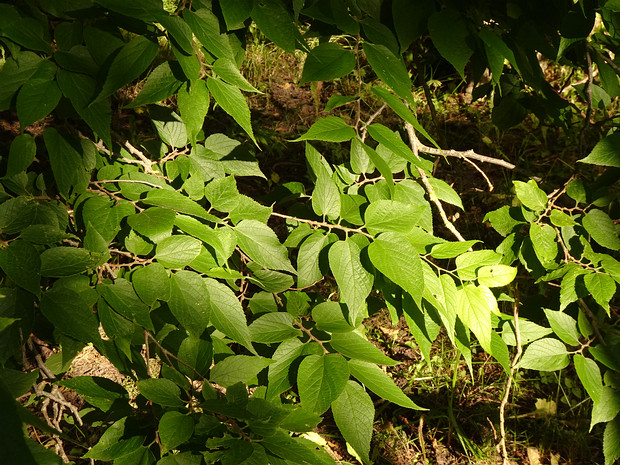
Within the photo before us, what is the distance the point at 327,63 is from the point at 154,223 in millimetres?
516

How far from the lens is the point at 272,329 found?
3.99 feet

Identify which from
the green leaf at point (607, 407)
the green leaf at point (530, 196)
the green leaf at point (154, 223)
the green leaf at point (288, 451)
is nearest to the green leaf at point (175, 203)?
the green leaf at point (154, 223)

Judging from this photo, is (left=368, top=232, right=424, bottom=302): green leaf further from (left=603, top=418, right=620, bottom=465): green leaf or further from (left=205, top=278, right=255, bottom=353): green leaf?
(left=603, top=418, right=620, bottom=465): green leaf

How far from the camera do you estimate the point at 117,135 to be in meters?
1.45

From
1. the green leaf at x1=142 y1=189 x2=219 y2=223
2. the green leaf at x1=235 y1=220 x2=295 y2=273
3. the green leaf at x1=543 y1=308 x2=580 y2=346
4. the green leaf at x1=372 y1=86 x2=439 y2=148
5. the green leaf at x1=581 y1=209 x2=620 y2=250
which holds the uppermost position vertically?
the green leaf at x1=372 y1=86 x2=439 y2=148

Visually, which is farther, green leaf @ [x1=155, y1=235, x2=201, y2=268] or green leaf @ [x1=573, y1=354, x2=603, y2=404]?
green leaf @ [x1=573, y1=354, x2=603, y2=404]

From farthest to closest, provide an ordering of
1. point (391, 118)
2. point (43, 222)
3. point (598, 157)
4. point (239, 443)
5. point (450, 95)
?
point (450, 95), point (391, 118), point (598, 157), point (43, 222), point (239, 443)

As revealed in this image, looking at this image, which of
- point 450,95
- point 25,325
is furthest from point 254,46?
point 25,325

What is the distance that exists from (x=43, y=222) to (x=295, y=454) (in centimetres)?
72

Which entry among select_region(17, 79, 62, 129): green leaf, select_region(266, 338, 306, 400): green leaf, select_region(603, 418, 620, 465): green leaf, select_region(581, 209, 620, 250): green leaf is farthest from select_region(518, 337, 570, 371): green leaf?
select_region(17, 79, 62, 129): green leaf

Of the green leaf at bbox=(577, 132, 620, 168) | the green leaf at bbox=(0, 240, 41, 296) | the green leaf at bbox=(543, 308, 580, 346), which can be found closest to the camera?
the green leaf at bbox=(0, 240, 41, 296)

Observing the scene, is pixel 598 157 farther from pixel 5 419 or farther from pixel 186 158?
pixel 5 419

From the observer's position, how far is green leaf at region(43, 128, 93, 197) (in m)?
1.11

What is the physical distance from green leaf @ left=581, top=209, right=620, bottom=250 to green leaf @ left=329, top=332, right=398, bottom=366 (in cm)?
81
